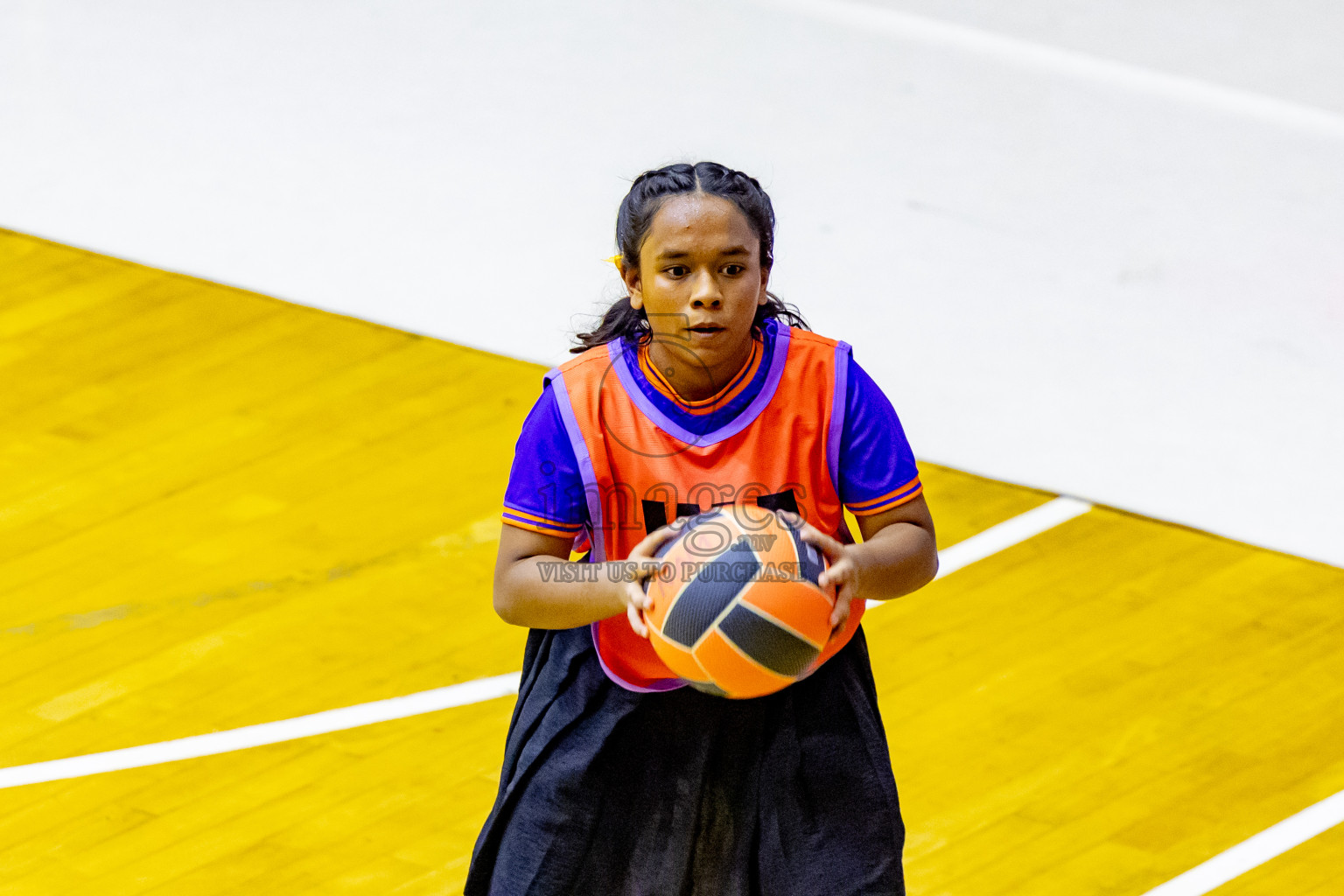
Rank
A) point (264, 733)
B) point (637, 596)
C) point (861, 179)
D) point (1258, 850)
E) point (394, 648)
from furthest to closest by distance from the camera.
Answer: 1. point (861, 179)
2. point (394, 648)
3. point (264, 733)
4. point (1258, 850)
5. point (637, 596)

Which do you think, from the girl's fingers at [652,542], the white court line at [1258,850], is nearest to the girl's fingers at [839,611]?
the girl's fingers at [652,542]

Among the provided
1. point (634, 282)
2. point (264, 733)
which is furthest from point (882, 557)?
point (264, 733)

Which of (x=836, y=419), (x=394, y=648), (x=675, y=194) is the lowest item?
(x=394, y=648)

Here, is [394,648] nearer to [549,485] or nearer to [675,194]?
[549,485]

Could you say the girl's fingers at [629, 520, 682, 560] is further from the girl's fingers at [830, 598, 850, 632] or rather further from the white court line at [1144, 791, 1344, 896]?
the white court line at [1144, 791, 1344, 896]

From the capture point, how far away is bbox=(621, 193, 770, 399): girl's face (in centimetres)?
287

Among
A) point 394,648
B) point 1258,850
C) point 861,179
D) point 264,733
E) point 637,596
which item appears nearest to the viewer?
point 637,596

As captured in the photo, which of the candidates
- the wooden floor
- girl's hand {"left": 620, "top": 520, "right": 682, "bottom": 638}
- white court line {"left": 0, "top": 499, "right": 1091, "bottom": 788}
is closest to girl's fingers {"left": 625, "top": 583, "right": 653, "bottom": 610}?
girl's hand {"left": 620, "top": 520, "right": 682, "bottom": 638}

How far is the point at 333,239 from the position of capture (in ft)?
23.2

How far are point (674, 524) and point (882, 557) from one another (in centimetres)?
31

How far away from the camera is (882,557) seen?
9.45ft

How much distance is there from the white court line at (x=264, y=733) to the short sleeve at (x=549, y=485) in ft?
6.19

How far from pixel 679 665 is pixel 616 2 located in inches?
217

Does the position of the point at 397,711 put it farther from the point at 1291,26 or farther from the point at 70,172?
the point at 1291,26
